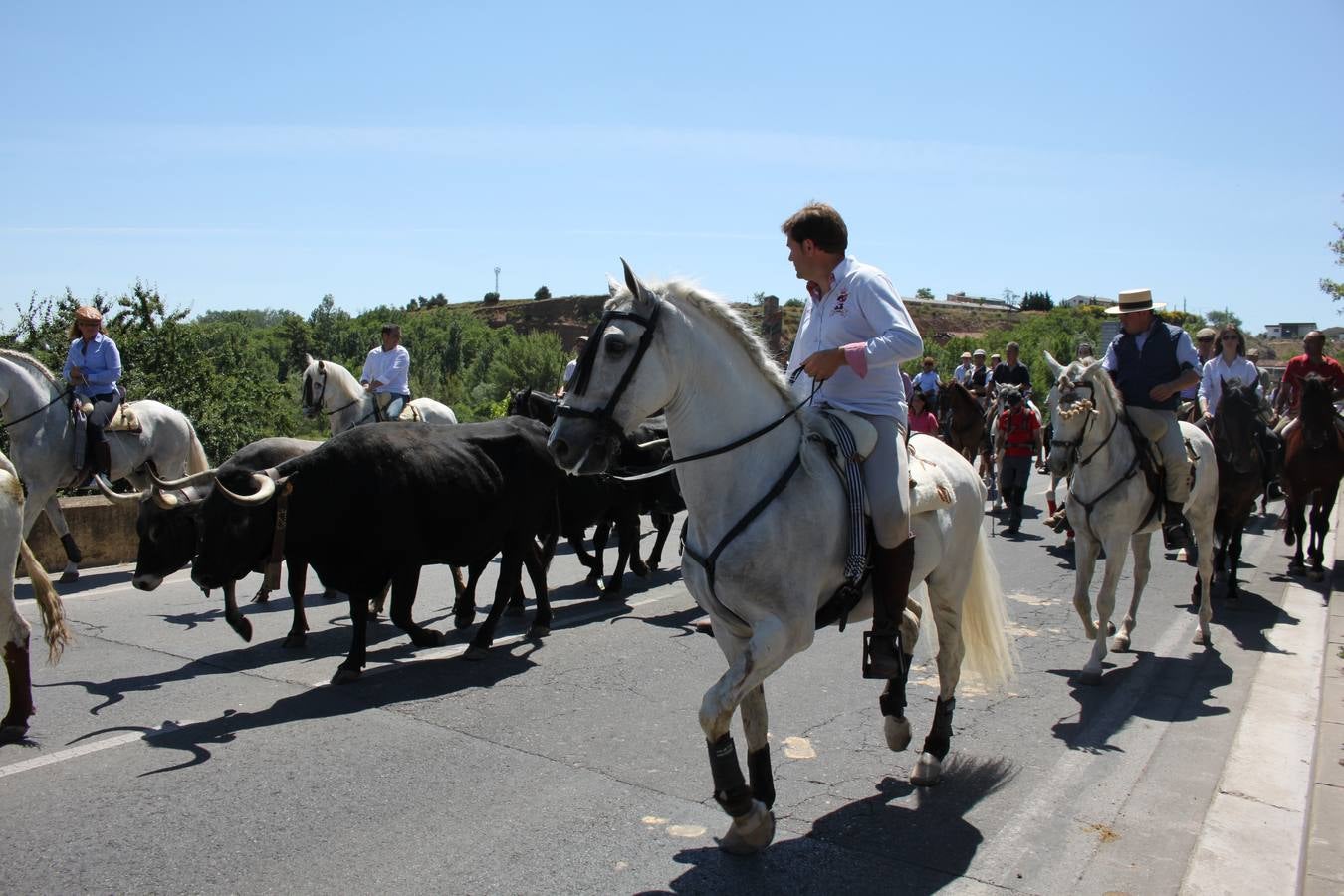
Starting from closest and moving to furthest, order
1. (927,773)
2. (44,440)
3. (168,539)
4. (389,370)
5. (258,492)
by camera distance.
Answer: (927,773)
(258,492)
(168,539)
(44,440)
(389,370)

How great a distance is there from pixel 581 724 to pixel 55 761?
287 cm

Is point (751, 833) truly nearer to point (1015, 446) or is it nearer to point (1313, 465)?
point (1313, 465)

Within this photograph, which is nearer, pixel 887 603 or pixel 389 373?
pixel 887 603

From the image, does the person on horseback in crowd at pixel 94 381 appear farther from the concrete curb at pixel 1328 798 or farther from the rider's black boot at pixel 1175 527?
the concrete curb at pixel 1328 798

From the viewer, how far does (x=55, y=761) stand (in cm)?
557

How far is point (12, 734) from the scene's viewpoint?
5836 millimetres

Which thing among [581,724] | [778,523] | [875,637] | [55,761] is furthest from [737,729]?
[55,761]

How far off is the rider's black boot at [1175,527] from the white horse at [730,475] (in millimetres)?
4915

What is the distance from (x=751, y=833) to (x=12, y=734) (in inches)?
168

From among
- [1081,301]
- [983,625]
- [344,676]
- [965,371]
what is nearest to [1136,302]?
[983,625]

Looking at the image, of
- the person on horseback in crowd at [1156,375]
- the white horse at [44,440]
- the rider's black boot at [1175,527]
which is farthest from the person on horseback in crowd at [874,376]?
the white horse at [44,440]

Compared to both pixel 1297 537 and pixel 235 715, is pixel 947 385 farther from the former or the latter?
pixel 235 715

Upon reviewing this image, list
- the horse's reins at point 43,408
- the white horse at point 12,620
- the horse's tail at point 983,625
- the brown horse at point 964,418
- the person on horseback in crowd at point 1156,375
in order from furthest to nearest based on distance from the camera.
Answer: the brown horse at point 964,418 < the horse's reins at point 43,408 < the person on horseback in crowd at point 1156,375 < the horse's tail at point 983,625 < the white horse at point 12,620

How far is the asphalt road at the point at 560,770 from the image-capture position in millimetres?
4469
